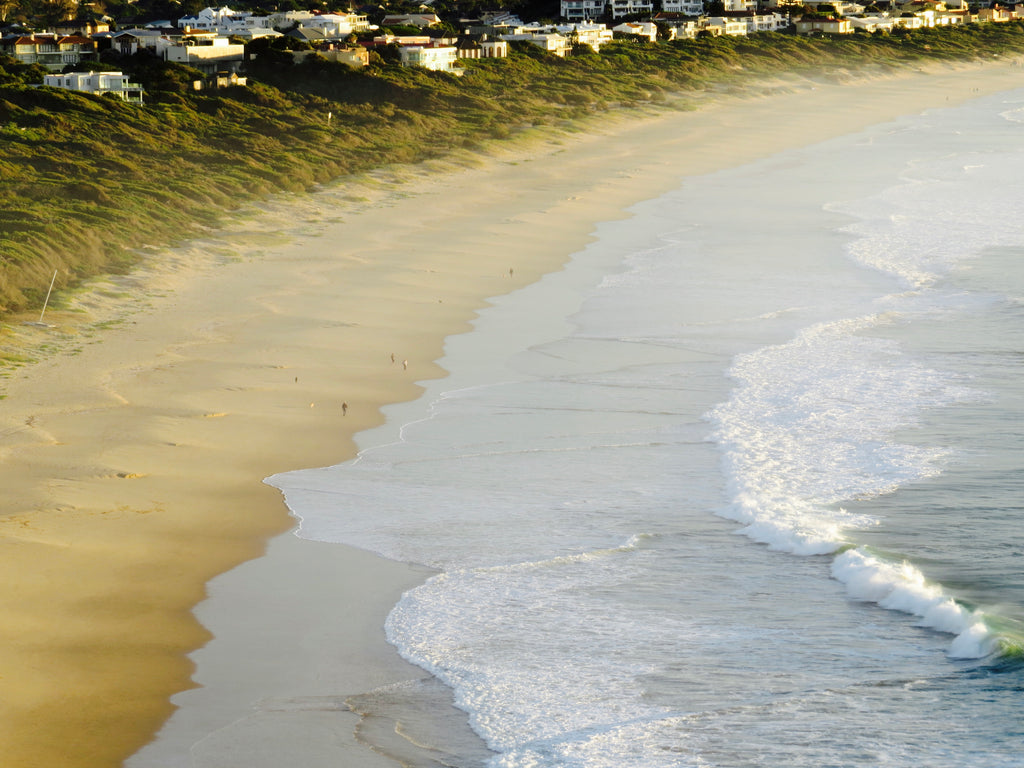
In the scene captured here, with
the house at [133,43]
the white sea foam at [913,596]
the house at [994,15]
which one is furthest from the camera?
the house at [994,15]

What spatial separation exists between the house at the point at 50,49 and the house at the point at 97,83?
1063 cm

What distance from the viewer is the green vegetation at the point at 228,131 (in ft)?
82.6

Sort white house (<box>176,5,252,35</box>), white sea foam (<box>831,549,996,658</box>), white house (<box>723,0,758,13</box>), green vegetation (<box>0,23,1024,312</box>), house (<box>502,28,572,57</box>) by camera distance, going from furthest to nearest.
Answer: white house (<box>723,0,758,13</box>)
white house (<box>176,5,252,35</box>)
house (<box>502,28,572,57</box>)
green vegetation (<box>0,23,1024,312</box>)
white sea foam (<box>831,549,996,658</box>)

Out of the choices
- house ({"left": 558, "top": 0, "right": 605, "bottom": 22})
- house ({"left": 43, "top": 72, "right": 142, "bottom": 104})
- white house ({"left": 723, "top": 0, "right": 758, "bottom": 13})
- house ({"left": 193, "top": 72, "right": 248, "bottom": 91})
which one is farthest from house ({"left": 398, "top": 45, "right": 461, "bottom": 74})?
white house ({"left": 723, "top": 0, "right": 758, "bottom": 13})

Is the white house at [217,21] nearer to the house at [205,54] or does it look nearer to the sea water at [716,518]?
the house at [205,54]

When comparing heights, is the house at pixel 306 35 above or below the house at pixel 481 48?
above

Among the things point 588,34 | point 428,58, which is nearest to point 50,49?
point 428,58

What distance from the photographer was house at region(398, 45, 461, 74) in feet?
203

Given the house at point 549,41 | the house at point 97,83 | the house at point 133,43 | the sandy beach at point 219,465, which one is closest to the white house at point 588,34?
the house at point 549,41

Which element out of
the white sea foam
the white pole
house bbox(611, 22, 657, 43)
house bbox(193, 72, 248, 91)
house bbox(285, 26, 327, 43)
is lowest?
the white sea foam

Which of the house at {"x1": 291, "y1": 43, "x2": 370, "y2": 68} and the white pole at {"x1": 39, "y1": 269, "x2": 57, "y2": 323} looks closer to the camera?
the white pole at {"x1": 39, "y1": 269, "x2": 57, "y2": 323}

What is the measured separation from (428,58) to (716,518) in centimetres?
5237

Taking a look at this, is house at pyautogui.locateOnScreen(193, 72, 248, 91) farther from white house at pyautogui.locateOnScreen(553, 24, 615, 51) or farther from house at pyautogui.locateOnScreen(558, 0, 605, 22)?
house at pyautogui.locateOnScreen(558, 0, 605, 22)

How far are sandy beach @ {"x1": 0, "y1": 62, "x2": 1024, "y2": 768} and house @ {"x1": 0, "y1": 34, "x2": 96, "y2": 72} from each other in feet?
104
